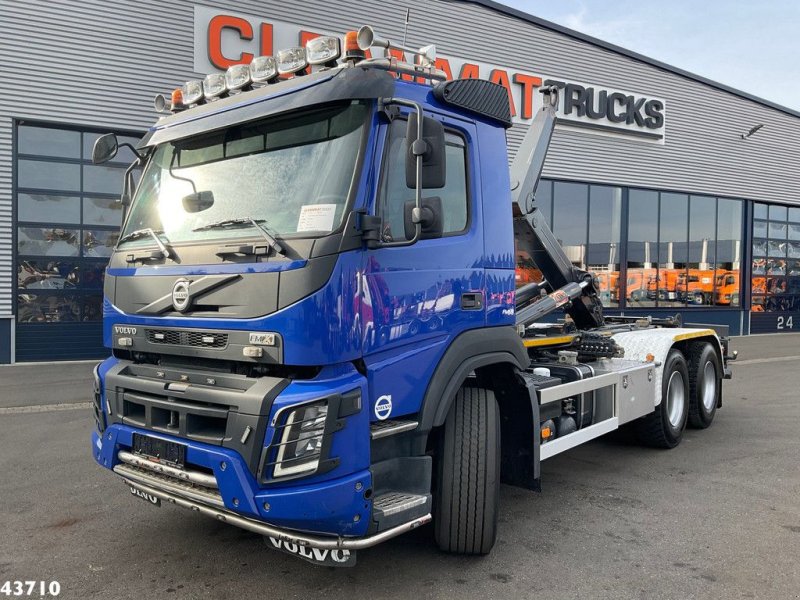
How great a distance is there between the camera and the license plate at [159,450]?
10.9 ft

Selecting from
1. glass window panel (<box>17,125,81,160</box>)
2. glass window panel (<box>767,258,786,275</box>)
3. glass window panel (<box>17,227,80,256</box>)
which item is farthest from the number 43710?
glass window panel (<box>767,258,786,275</box>)

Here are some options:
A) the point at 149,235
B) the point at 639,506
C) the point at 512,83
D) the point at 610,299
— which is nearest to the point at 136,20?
the point at 512,83

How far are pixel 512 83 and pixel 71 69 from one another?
34.3 feet

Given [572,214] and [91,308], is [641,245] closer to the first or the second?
[572,214]

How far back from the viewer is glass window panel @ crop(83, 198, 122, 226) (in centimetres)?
1299

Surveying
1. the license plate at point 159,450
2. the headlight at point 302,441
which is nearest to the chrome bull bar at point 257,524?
the license plate at point 159,450

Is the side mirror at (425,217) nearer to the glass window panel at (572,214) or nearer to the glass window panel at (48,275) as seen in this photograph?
the glass window panel at (48,275)

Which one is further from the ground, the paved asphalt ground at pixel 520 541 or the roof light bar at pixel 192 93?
the roof light bar at pixel 192 93

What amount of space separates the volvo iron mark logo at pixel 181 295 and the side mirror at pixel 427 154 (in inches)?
51.5

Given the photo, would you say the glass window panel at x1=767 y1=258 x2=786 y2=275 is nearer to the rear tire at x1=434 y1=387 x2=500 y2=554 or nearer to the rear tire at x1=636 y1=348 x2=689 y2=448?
the rear tire at x1=636 y1=348 x2=689 y2=448

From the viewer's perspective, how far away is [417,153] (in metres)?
3.22

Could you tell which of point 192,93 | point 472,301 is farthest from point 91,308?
point 472,301

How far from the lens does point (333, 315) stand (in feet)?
10.1

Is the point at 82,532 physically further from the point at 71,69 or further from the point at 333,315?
the point at 71,69
